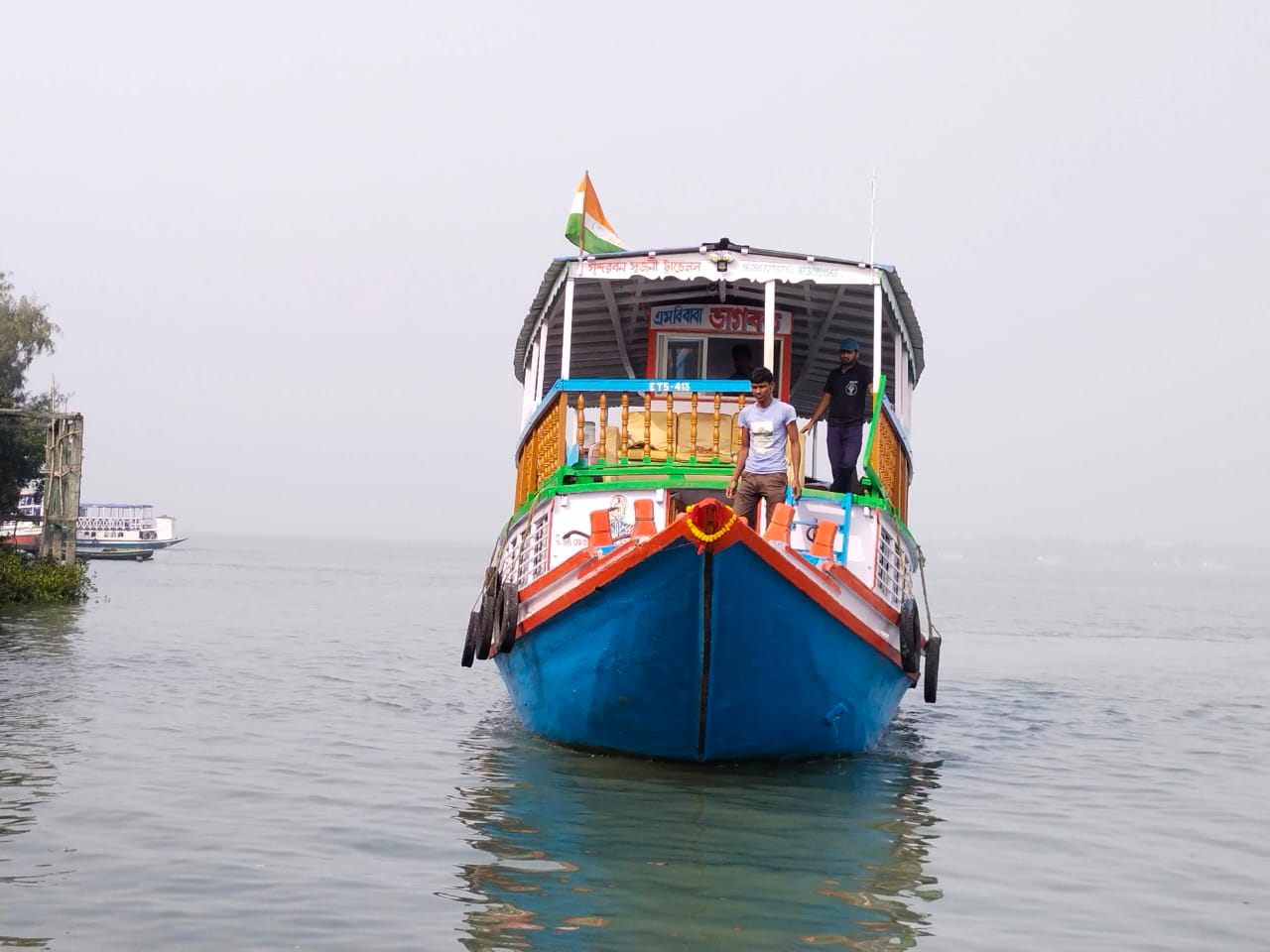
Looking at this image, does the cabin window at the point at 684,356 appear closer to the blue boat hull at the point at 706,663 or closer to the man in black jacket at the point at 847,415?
the man in black jacket at the point at 847,415

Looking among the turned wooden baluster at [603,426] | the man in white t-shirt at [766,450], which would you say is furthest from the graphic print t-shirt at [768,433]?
the turned wooden baluster at [603,426]

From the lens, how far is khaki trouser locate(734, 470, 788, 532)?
1020 cm

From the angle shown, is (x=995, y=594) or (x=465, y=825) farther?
(x=995, y=594)

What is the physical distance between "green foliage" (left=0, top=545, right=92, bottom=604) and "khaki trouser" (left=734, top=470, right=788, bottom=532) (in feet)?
60.1

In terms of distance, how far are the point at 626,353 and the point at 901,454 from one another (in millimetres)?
4629

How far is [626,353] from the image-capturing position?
55.5ft

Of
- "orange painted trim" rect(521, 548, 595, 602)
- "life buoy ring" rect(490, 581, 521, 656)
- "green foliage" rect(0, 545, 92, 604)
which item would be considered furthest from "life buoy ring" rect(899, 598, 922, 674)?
"green foliage" rect(0, 545, 92, 604)

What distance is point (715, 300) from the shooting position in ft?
48.3

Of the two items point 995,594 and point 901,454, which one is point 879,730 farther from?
point 995,594

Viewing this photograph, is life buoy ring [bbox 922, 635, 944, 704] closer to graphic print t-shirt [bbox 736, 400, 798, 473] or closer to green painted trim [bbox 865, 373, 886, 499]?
green painted trim [bbox 865, 373, 886, 499]

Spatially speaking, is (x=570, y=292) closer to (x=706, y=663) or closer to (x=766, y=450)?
(x=766, y=450)

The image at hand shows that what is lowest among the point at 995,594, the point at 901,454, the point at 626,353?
the point at 995,594

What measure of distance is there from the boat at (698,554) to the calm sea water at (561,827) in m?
0.51

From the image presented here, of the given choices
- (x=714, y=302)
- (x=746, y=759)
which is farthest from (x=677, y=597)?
(x=714, y=302)
